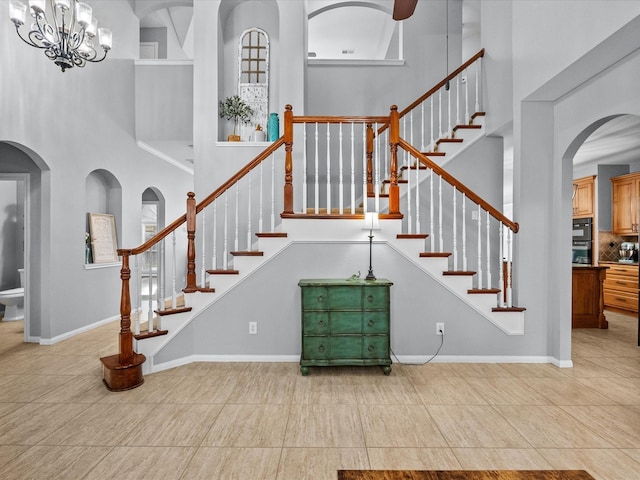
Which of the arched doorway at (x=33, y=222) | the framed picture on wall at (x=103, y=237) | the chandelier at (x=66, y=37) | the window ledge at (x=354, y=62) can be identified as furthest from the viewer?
the window ledge at (x=354, y=62)

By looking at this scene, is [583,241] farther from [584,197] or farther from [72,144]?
[72,144]

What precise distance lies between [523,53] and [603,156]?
13.7 feet

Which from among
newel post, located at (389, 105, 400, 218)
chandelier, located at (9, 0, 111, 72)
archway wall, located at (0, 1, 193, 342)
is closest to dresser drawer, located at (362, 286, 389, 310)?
newel post, located at (389, 105, 400, 218)

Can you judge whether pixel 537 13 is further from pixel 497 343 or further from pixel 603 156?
pixel 603 156

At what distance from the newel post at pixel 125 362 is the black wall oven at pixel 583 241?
25.9 feet

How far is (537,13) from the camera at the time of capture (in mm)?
3479

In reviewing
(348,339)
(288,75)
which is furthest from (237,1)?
(348,339)

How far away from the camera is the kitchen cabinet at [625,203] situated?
6.41 metres

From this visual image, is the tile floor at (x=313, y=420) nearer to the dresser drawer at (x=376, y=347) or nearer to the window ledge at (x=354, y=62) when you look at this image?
the dresser drawer at (x=376, y=347)

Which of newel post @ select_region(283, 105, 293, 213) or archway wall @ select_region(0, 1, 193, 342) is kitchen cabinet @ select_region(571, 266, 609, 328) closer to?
newel post @ select_region(283, 105, 293, 213)

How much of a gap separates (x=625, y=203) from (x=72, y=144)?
30.1ft

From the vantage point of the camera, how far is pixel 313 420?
2602 millimetres

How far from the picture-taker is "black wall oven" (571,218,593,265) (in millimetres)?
7078

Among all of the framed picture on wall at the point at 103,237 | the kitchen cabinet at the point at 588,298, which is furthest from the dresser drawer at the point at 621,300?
the framed picture on wall at the point at 103,237
